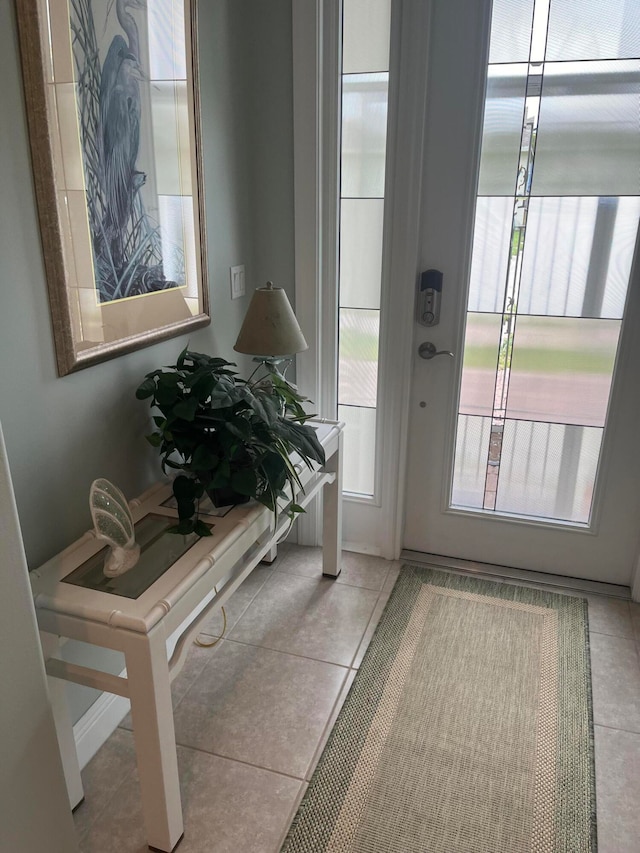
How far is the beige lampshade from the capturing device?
190cm

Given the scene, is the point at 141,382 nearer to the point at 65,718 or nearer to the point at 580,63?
the point at 65,718

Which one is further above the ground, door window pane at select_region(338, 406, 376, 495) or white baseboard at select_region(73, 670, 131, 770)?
door window pane at select_region(338, 406, 376, 495)

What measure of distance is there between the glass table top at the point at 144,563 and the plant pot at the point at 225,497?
0.40 ft

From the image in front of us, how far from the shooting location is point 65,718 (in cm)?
148

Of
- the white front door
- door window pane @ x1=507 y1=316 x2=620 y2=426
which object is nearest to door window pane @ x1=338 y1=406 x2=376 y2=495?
the white front door

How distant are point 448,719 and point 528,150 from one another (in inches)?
73.5

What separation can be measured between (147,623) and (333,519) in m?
1.26

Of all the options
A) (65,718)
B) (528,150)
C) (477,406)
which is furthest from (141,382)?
(528,150)

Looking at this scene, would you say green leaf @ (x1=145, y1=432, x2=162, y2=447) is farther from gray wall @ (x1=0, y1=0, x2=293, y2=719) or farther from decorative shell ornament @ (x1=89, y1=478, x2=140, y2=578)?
decorative shell ornament @ (x1=89, y1=478, x2=140, y2=578)

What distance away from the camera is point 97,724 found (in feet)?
5.69

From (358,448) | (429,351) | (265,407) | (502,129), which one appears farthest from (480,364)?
(265,407)

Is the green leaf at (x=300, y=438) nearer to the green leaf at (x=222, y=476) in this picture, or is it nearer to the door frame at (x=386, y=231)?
the green leaf at (x=222, y=476)

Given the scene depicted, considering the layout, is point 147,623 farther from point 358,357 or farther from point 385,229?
point 385,229

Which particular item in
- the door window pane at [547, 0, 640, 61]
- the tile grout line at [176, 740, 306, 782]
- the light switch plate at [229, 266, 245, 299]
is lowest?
the tile grout line at [176, 740, 306, 782]
